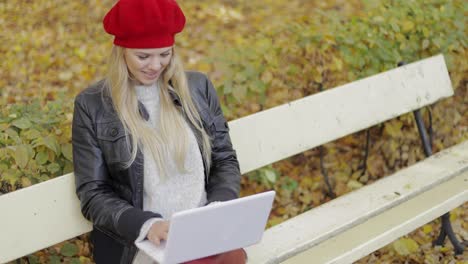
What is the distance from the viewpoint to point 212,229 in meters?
2.33

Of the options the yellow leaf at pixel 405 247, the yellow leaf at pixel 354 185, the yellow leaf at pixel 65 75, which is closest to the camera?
the yellow leaf at pixel 405 247

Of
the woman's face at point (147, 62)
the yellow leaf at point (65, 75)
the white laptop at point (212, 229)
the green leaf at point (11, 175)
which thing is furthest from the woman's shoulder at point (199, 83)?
the yellow leaf at point (65, 75)

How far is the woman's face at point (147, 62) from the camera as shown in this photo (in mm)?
2566

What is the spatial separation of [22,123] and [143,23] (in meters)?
0.80

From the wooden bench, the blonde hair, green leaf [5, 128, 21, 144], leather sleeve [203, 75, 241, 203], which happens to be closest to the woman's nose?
the blonde hair

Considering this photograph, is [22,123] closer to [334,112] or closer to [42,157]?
[42,157]

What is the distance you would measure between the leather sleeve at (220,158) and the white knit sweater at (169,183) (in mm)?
94

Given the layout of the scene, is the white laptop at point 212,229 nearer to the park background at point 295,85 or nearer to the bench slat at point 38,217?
the bench slat at point 38,217

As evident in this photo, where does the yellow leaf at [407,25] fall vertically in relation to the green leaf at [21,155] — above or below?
below

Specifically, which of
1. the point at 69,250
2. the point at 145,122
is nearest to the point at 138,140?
the point at 145,122

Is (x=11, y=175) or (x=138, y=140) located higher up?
(x=138, y=140)

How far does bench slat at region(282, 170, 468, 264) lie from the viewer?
114 inches

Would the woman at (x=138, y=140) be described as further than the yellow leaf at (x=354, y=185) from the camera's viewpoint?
No

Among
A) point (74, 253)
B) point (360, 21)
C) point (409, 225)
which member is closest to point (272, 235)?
point (409, 225)
